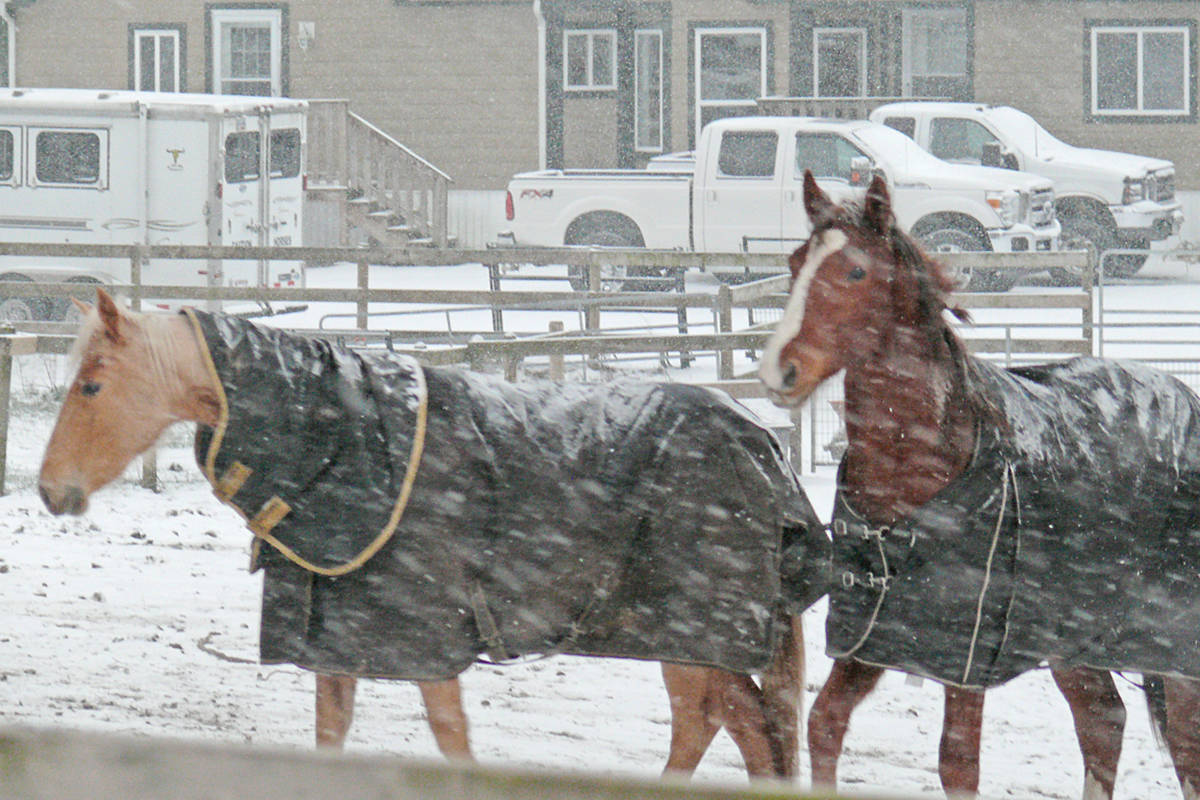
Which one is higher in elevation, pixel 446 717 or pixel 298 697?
pixel 446 717

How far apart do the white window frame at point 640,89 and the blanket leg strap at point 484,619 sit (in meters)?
21.8

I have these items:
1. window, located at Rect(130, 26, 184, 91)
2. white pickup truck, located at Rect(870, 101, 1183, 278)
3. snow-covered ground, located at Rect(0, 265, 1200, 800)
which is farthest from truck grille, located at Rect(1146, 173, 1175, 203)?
snow-covered ground, located at Rect(0, 265, 1200, 800)

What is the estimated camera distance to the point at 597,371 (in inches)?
431

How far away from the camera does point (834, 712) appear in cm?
398

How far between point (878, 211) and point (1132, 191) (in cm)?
1796

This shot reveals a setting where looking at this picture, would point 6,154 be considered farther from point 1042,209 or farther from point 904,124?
point 1042,209

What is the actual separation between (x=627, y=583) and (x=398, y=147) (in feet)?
65.8

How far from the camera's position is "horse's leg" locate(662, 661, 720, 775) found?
168 inches

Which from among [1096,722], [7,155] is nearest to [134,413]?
[1096,722]

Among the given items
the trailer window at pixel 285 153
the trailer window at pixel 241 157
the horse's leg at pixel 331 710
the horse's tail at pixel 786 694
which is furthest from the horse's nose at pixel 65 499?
the trailer window at pixel 285 153

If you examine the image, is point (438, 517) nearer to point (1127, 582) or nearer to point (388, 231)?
point (1127, 582)

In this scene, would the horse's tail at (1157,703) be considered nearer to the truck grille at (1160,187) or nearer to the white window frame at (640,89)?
the truck grille at (1160,187)

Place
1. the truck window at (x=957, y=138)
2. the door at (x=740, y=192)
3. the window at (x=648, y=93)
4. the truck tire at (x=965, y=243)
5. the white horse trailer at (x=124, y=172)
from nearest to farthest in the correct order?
the white horse trailer at (x=124, y=172) → the truck tire at (x=965, y=243) → the door at (x=740, y=192) → the truck window at (x=957, y=138) → the window at (x=648, y=93)

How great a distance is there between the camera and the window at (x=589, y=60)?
25359 mm
